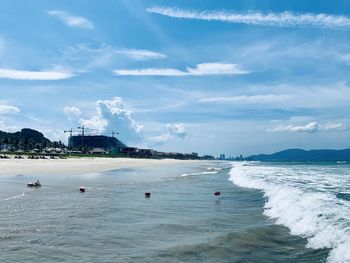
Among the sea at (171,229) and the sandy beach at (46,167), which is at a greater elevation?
the sandy beach at (46,167)

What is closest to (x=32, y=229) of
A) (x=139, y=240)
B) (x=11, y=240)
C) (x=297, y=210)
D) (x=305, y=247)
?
(x=11, y=240)

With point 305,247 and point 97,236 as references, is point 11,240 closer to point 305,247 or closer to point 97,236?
point 97,236

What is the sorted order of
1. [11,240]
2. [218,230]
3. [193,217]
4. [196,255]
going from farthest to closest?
[193,217] < [218,230] < [11,240] < [196,255]

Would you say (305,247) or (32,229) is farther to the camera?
(32,229)

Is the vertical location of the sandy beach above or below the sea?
above

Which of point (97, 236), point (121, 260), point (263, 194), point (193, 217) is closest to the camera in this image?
point (121, 260)

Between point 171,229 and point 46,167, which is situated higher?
point 46,167

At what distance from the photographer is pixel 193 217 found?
21.0 m

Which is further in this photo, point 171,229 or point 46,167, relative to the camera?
point 46,167

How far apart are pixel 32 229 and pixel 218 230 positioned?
24.2 ft

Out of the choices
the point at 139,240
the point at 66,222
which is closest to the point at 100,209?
the point at 66,222

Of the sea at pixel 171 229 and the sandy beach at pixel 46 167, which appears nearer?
the sea at pixel 171 229

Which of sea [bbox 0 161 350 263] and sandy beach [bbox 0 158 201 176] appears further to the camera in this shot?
sandy beach [bbox 0 158 201 176]

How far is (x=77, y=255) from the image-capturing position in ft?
42.2
